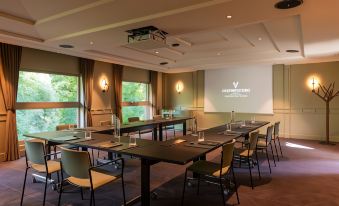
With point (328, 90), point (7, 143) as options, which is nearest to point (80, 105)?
point (7, 143)

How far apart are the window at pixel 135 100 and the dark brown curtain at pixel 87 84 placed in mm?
1588

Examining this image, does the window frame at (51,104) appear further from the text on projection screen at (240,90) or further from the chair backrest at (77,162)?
the text on projection screen at (240,90)

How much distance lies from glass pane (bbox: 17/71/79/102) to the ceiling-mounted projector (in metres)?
2.99

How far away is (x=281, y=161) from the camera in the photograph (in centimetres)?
491

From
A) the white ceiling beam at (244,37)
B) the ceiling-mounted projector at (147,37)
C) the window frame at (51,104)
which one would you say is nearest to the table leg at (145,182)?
the ceiling-mounted projector at (147,37)

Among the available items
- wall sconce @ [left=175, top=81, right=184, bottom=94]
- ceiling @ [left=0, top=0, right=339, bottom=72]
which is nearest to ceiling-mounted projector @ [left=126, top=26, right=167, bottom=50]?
ceiling @ [left=0, top=0, right=339, bottom=72]

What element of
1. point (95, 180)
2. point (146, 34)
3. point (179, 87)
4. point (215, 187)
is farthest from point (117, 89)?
point (95, 180)

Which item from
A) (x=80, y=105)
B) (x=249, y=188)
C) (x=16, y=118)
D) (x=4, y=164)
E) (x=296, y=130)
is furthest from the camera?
(x=296, y=130)

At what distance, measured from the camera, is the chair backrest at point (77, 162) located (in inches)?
92.1

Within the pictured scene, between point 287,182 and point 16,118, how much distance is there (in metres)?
5.63

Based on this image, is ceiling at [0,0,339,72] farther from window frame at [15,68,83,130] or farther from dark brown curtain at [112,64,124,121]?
dark brown curtain at [112,64,124,121]

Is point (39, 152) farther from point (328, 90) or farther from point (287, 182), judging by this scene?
point (328, 90)

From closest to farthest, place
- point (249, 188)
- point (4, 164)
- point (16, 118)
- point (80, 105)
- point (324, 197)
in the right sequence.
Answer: point (324, 197)
point (249, 188)
point (4, 164)
point (16, 118)
point (80, 105)

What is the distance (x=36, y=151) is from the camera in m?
2.88
